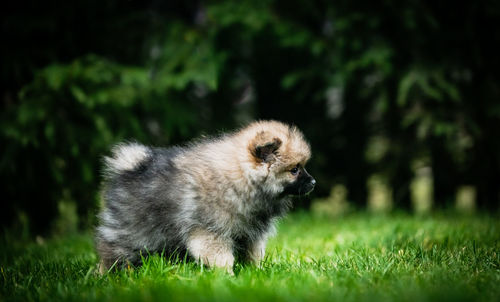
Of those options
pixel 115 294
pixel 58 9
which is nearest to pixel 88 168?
pixel 58 9

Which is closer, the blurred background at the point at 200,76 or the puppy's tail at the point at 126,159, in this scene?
the puppy's tail at the point at 126,159

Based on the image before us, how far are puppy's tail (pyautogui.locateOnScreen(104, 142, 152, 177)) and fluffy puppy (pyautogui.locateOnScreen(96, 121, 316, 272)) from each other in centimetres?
1

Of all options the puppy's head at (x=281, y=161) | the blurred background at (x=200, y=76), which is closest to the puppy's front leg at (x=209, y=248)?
the puppy's head at (x=281, y=161)

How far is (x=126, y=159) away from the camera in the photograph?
3688 mm

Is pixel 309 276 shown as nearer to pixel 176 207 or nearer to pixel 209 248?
pixel 209 248

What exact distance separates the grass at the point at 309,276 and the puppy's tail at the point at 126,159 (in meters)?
0.77

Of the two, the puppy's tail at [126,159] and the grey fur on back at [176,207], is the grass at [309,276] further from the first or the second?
the puppy's tail at [126,159]

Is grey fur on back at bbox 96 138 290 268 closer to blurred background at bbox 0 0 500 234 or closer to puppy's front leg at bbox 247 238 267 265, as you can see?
puppy's front leg at bbox 247 238 267 265

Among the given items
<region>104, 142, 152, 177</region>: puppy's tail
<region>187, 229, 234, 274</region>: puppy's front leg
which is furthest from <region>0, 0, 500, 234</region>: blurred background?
<region>187, 229, 234, 274</region>: puppy's front leg

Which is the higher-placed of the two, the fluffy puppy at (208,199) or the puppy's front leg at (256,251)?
the fluffy puppy at (208,199)

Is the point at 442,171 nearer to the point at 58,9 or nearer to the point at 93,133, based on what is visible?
the point at 93,133

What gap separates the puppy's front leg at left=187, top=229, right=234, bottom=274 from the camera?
3225 millimetres

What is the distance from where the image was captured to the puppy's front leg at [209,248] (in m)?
3.22

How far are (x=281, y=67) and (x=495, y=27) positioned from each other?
9.88 feet
